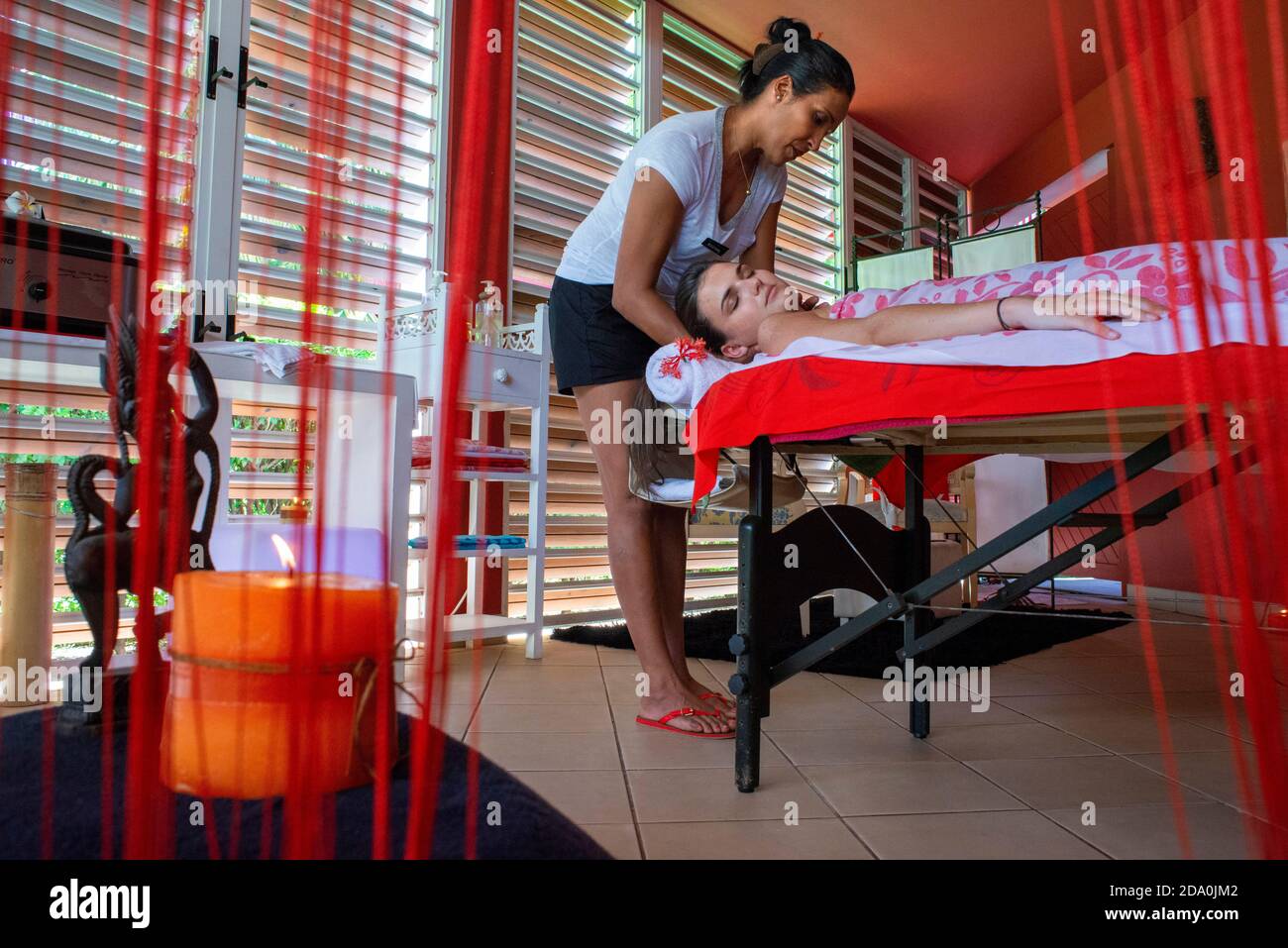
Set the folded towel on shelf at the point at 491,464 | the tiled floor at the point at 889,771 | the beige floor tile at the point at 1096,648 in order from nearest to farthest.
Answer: the tiled floor at the point at 889,771 < the folded towel on shelf at the point at 491,464 < the beige floor tile at the point at 1096,648

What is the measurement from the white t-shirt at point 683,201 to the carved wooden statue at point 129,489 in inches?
49.7

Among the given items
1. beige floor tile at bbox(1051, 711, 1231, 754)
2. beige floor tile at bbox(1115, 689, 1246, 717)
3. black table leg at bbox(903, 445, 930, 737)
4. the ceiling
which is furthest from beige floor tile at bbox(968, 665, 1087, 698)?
the ceiling

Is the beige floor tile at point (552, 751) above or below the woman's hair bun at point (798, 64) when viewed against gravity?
below

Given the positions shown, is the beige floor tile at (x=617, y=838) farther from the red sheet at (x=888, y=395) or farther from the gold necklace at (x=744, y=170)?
the gold necklace at (x=744, y=170)

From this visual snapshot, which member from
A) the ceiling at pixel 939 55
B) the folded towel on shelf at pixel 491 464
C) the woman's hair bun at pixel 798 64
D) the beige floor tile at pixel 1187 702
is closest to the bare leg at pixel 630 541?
the woman's hair bun at pixel 798 64

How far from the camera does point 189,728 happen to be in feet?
1.50

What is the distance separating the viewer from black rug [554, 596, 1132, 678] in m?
2.57

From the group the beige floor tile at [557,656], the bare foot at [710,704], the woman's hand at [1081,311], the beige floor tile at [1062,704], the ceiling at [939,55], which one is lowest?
the beige floor tile at [557,656]

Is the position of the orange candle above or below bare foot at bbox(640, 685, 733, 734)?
above

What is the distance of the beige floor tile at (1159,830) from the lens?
111 cm

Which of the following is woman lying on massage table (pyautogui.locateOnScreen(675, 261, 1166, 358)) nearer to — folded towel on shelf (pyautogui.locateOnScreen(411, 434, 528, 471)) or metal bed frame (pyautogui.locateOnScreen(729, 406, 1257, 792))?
metal bed frame (pyautogui.locateOnScreen(729, 406, 1257, 792))

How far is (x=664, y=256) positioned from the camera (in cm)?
165

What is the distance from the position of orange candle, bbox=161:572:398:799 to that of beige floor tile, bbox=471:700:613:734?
1290 millimetres
